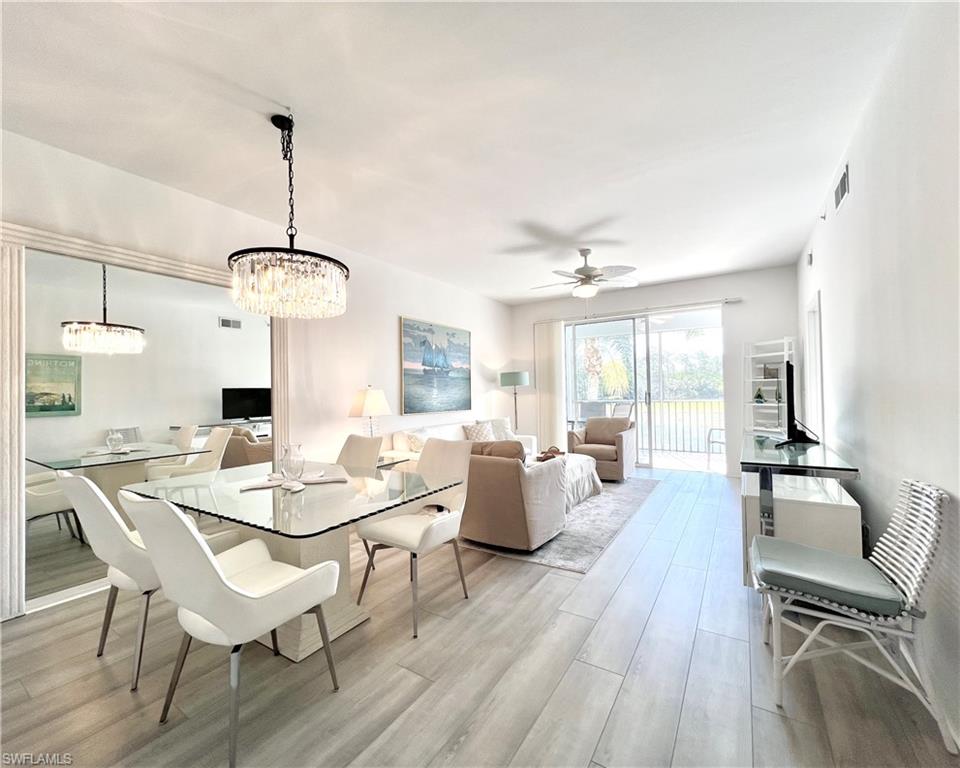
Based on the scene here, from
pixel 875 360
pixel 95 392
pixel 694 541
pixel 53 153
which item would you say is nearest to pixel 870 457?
pixel 875 360

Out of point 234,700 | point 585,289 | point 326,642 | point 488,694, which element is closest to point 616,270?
point 585,289

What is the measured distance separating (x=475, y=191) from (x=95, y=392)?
2.92 meters

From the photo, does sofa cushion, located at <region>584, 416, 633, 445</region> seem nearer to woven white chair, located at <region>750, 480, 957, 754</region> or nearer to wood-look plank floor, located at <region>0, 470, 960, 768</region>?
wood-look plank floor, located at <region>0, 470, 960, 768</region>

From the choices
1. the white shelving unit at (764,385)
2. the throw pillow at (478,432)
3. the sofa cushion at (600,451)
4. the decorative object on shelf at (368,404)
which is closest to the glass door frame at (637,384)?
the sofa cushion at (600,451)

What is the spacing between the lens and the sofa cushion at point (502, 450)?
120 inches

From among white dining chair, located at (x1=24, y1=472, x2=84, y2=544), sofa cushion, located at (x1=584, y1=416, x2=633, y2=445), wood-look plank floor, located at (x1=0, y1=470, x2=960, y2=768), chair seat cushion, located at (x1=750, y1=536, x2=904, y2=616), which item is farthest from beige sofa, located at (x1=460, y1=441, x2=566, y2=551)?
sofa cushion, located at (x1=584, y1=416, x2=633, y2=445)

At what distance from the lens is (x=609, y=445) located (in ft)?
18.2

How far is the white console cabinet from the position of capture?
2.18m

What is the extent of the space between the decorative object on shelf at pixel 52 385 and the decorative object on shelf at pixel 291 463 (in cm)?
156

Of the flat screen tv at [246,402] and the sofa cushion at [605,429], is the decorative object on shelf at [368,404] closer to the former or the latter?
the flat screen tv at [246,402]

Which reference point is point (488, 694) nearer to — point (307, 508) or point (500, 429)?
point (307, 508)

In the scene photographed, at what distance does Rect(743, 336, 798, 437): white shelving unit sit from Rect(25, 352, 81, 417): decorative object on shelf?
242 inches

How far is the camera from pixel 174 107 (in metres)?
2.11

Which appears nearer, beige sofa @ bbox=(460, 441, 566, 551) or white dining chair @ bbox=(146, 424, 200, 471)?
white dining chair @ bbox=(146, 424, 200, 471)
